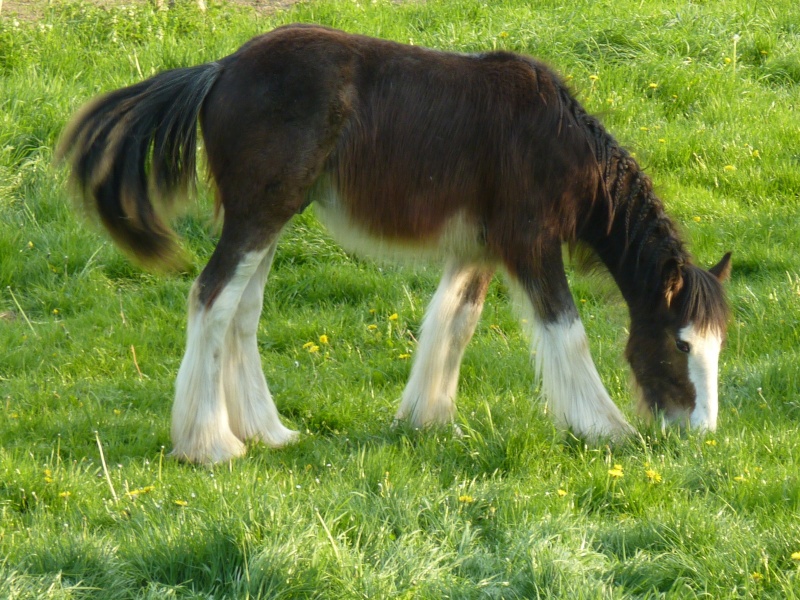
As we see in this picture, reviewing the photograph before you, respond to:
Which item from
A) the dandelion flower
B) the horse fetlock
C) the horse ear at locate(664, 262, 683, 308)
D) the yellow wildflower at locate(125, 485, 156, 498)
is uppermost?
the horse ear at locate(664, 262, 683, 308)

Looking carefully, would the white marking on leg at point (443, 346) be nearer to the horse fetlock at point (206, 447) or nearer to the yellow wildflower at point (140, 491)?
the horse fetlock at point (206, 447)

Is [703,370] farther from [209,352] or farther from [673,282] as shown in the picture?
[209,352]

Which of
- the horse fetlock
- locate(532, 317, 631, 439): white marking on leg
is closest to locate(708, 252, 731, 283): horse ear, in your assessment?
locate(532, 317, 631, 439): white marking on leg

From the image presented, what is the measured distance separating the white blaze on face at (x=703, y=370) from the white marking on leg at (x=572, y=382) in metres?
0.37

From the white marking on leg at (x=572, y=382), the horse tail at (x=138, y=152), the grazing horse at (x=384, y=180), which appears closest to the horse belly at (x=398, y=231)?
the grazing horse at (x=384, y=180)

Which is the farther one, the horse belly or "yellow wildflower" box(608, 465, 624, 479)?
the horse belly

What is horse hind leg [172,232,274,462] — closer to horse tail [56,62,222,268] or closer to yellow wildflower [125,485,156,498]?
horse tail [56,62,222,268]

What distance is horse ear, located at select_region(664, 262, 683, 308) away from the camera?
548cm

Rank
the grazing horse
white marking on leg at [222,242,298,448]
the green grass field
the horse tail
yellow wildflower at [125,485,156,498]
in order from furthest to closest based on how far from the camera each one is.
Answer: white marking on leg at [222,242,298,448] < the horse tail < the grazing horse < yellow wildflower at [125,485,156,498] < the green grass field

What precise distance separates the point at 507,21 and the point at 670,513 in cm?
763

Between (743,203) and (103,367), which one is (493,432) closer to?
(103,367)

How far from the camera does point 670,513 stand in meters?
4.30

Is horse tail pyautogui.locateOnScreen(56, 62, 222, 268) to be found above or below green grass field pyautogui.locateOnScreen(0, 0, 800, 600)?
above

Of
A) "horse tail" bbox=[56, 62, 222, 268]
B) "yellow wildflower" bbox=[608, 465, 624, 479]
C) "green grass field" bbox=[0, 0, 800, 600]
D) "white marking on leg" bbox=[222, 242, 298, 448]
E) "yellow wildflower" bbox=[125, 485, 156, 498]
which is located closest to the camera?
"green grass field" bbox=[0, 0, 800, 600]
